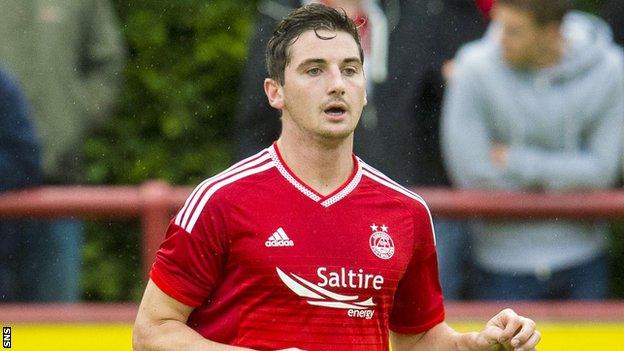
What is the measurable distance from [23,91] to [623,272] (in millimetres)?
3833

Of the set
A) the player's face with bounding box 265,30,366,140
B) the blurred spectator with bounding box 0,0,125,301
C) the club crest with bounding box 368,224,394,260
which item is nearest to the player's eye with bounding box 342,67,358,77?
the player's face with bounding box 265,30,366,140

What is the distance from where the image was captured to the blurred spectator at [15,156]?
22.6 feet

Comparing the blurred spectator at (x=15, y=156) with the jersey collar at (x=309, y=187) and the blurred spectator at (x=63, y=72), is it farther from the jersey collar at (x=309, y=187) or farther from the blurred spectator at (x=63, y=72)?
the jersey collar at (x=309, y=187)

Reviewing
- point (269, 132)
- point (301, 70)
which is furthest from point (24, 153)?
point (301, 70)

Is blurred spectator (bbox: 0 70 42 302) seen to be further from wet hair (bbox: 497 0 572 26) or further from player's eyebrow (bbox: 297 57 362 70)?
player's eyebrow (bbox: 297 57 362 70)

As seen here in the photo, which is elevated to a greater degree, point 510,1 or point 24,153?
point 510,1

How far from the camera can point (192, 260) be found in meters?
4.70

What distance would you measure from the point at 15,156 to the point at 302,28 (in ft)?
7.88

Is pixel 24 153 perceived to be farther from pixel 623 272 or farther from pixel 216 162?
pixel 623 272

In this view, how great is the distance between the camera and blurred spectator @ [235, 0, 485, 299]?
7250mm

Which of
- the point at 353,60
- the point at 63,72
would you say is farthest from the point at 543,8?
the point at 353,60

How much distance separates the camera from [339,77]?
4.81 metres

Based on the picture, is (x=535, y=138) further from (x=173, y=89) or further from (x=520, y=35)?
(x=173, y=89)

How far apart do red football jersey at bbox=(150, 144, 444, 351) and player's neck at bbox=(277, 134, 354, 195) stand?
0.09ft
